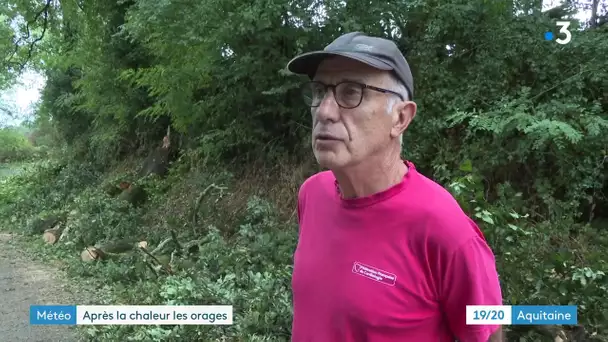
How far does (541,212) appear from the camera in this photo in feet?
17.8

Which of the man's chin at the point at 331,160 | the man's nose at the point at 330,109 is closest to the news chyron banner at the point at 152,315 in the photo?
the man's chin at the point at 331,160

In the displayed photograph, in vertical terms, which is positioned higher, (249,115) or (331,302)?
(249,115)

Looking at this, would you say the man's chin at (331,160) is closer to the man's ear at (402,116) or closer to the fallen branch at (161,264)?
the man's ear at (402,116)

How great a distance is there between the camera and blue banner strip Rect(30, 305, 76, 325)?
5.04 meters

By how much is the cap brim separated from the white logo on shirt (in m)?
0.59

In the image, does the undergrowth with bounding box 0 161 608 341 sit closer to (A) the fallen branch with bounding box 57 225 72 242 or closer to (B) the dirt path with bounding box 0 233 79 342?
(A) the fallen branch with bounding box 57 225 72 242

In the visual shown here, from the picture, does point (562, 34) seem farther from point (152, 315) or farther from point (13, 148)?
point (13, 148)

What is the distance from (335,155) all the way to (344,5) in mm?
5151

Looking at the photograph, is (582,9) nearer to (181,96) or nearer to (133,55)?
(181,96)

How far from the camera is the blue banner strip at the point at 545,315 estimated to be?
11.3 feet

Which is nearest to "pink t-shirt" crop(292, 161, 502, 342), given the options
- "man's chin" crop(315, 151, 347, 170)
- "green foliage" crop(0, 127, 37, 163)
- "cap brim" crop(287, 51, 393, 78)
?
"man's chin" crop(315, 151, 347, 170)

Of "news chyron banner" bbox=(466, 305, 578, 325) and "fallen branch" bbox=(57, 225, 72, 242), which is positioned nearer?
"news chyron banner" bbox=(466, 305, 578, 325)

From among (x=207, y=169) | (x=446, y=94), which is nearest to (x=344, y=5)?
(x=446, y=94)

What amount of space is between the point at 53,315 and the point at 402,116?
16.2ft
